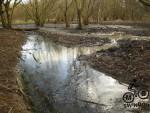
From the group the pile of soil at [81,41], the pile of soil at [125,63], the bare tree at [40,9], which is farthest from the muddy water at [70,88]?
the bare tree at [40,9]

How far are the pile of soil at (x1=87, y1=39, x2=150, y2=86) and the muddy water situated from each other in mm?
474

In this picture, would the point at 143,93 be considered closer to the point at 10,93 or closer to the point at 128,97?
the point at 128,97

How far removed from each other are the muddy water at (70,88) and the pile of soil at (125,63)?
47cm

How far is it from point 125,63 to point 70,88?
406cm

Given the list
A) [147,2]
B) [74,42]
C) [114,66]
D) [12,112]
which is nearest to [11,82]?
[12,112]

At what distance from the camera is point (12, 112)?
8.03 metres

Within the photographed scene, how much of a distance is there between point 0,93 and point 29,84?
102 inches

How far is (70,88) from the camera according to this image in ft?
38.7

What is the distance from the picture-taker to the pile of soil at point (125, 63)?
12594mm

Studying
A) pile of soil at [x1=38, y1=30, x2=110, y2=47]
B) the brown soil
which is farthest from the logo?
pile of soil at [x1=38, y1=30, x2=110, y2=47]

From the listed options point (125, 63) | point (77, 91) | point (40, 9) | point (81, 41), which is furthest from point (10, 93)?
point (40, 9)

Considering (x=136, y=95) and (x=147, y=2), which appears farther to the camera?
(x=147, y=2)

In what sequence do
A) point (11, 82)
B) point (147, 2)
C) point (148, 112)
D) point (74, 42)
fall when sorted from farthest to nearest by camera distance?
1. point (74, 42)
2. point (147, 2)
3. point (11, 82)
4. point (148, 112)

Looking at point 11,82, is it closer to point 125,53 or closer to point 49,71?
point 49,71
